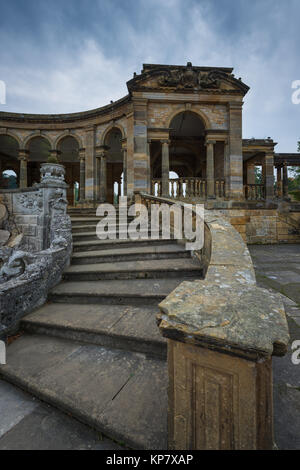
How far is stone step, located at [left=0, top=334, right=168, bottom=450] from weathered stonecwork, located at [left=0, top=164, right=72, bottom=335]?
24.2 inches

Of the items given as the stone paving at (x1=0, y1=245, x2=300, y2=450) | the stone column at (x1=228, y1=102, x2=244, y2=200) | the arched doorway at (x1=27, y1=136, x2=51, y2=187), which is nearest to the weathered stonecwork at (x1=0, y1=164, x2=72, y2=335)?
the stone paving at (x1=0, y1=245, x2=300, y2=450)

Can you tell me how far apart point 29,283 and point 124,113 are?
1068 cm

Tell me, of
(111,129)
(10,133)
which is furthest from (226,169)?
(10,133)

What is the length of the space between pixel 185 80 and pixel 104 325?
1132 cm

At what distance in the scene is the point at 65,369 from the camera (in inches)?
71.8

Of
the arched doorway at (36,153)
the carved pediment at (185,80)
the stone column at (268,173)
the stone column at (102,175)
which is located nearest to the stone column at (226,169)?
the carved pediment at (185,80)

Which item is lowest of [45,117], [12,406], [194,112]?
[12,406]

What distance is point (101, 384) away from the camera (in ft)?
5.35

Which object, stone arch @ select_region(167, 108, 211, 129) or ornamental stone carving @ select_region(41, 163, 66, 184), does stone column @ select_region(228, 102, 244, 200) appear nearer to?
stone arch @ select_region(167, 108, 211, 129)

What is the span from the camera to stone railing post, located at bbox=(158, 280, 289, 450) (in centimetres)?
86

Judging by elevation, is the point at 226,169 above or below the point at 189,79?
below

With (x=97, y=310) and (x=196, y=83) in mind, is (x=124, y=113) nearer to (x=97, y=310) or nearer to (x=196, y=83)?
(x=196, y=83)

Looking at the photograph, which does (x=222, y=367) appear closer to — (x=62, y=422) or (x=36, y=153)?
(x=62, y=422)
